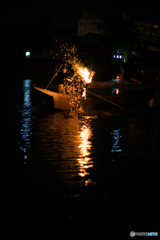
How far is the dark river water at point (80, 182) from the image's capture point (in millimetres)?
4750

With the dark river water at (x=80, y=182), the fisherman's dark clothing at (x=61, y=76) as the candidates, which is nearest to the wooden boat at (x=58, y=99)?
the fisherman's dark clothing at (x=61, y=76)

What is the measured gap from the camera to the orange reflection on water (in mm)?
7112

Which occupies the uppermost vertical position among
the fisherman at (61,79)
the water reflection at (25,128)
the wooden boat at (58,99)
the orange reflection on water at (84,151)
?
the fisherman at (61,79)

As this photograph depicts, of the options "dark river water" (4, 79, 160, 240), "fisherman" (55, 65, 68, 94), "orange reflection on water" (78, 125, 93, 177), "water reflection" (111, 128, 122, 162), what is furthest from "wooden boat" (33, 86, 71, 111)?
"water reflection" (111, 128, 122, 162)

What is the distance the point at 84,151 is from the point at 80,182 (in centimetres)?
238

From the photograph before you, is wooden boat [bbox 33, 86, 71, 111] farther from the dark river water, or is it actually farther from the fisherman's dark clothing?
the dark river water

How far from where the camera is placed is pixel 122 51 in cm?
7225

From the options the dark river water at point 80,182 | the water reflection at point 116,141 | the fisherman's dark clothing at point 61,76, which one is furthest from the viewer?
the fisherman's dark clothing at point 61,76

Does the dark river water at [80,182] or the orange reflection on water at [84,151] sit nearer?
the dark river water at [80,182]

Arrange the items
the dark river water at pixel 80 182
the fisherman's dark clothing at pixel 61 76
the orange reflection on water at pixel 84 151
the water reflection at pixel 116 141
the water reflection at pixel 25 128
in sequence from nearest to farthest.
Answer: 1. the dark river water at pixel 80 182
2. the orange reflection on water at pixel 84 151
3. the water reflection at pixel 116 141
4. the water reflection at pixel 25 128
5. the fisherman's dark clothing at pixel 61 76

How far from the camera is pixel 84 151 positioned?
8664 mm

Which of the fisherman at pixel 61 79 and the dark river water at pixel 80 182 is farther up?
the fisherman at pixel 61 79

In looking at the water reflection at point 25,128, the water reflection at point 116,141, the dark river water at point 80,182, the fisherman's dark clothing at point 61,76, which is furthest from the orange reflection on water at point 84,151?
the fisherman's dark clothing at point 61,76

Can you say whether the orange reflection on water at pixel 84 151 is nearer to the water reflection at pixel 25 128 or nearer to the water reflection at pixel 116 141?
the water reflection at pixel 116 141
